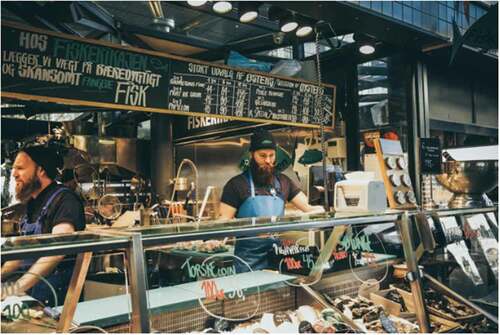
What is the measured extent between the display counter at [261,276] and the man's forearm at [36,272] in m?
0.04

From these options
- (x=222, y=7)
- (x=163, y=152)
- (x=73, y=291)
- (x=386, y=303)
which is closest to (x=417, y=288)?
(x=386, y=303)

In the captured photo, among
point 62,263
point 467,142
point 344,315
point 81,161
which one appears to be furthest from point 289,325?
point 81,161

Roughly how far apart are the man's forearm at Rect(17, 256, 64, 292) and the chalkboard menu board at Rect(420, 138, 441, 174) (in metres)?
3.18

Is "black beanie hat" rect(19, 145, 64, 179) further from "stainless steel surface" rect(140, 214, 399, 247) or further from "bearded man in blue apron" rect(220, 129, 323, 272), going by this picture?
"bearded man in blue apron" rect(220, 129, 323, 272)

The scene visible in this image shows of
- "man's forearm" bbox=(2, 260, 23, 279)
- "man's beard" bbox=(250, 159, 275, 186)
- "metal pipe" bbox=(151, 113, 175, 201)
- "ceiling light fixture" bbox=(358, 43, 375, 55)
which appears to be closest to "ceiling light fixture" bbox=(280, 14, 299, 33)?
"ceiling light fixture" bbox=(358, 43, 375, 55)

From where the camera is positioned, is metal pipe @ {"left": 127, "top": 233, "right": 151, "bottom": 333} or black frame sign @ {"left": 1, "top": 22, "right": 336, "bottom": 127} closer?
metal pipe @ {"left": 127, "top": 233, "right": 151, "bottom": 333}

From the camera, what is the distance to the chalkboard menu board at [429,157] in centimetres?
389

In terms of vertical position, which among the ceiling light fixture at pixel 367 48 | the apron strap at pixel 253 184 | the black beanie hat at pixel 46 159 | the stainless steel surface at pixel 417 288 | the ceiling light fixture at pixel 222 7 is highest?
the ceiling light fixture at pixel 222 7

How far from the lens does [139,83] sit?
3.93 m

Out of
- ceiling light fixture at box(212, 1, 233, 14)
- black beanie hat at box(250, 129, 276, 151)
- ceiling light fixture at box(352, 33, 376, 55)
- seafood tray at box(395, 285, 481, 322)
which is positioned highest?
ceiling light fixture at box(212, 1, 233, 14)

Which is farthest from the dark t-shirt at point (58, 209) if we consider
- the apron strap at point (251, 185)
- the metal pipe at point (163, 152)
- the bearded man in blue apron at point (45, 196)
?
the metal pipe at point (163, 152)

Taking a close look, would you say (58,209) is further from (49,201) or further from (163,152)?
(163,152)

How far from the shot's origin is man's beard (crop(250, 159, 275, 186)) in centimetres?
406

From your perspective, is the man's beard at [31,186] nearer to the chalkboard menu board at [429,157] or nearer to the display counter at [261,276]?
the display counter at [261,276]
